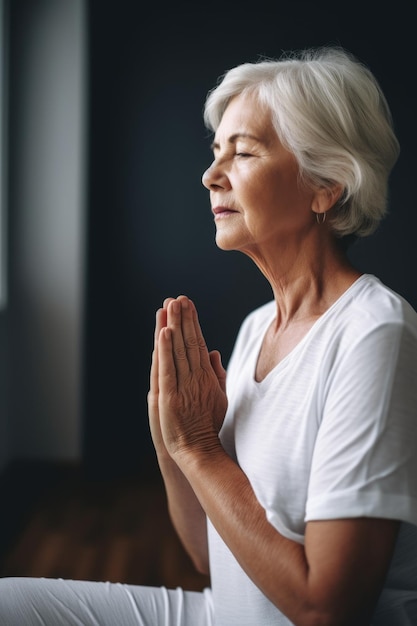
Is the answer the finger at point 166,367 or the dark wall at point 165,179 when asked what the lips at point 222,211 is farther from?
the dark wall at point 165,179

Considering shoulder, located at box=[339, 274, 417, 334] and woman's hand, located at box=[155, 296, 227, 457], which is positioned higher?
shoulder, located at box=[339, 274, 417, 334]

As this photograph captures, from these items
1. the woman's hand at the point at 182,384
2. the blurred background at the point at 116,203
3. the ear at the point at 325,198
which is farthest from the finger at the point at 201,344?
the blurred background at the point at 116,203

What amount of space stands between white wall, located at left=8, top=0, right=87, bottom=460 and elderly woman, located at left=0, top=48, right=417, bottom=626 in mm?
2524

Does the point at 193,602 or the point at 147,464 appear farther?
the point at 147,464

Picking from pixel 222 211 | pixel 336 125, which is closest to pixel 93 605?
pixel 222 211

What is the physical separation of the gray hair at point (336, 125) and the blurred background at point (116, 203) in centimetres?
267

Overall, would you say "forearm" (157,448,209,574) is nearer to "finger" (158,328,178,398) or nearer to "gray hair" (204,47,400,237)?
"finger" (158,328,178,398)

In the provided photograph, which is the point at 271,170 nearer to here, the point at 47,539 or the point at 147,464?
the point at 47,539

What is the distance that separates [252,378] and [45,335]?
276cm

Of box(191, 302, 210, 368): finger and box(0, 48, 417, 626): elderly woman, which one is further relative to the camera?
box(191, 302, 210, 368): finger

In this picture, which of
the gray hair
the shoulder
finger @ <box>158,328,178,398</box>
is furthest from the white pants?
the gray hair

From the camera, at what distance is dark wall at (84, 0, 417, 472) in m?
3.76

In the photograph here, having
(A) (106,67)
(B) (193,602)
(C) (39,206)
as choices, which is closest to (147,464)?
(C) (39,206)

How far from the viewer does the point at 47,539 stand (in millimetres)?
2811
